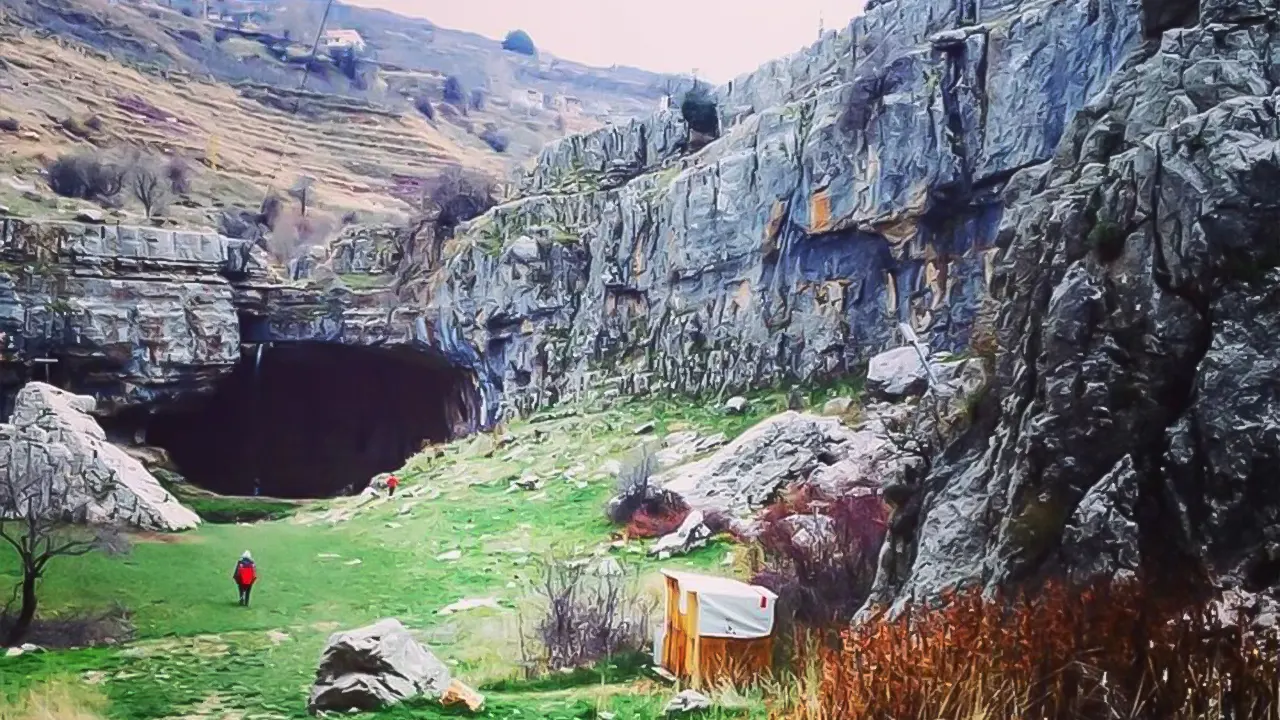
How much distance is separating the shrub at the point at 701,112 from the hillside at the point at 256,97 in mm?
6232

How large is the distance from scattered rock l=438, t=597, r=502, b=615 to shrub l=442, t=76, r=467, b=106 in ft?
16.6

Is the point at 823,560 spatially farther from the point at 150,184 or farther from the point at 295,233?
the point at 295,233

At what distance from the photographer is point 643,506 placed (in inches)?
286

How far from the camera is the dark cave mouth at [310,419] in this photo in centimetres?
1020

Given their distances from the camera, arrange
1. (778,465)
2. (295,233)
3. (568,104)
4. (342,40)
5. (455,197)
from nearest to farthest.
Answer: (778,465)
(342,40)
(568,104)
(295,233)
(455,197)

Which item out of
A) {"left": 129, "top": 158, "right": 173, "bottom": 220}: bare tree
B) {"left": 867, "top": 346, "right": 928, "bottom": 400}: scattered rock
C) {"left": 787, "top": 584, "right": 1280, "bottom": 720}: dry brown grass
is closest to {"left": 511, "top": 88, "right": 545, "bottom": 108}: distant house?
{"left": 129, "top": 158, "right": 173, "bottom": 220}: bare tree

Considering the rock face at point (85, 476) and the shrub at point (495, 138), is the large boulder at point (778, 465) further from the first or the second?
the shrub at point (495, 138)

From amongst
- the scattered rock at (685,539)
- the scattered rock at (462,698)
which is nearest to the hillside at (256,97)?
the scattered rock at (685,539)

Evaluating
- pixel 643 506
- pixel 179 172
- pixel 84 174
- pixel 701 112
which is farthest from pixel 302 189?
pixel 701 112

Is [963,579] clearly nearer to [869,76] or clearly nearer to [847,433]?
[847,433]

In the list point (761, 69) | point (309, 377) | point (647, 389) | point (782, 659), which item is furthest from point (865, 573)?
point (761, 69)

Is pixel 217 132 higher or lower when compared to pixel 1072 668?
higher

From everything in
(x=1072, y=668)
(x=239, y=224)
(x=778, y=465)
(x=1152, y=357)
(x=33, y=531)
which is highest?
(x=239, y=224)

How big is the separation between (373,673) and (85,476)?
3.02 metres
